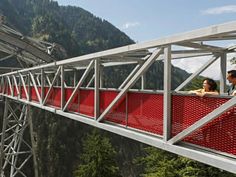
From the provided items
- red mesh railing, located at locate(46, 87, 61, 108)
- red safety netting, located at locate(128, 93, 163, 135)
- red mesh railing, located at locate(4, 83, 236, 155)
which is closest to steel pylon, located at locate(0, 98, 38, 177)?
red mesh railing, located at locate(46, 87, 61, 108)

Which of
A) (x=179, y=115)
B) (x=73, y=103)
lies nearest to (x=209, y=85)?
(x=179, y=115)

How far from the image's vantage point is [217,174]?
17.7 metres

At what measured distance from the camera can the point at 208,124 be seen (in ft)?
19.3

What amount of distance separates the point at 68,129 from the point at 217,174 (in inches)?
A: 3399

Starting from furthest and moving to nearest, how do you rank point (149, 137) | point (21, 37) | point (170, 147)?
point (21, 37) → point (149, 137) → point (170, 147)

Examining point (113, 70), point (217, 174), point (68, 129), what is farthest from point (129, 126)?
point (113, 70)

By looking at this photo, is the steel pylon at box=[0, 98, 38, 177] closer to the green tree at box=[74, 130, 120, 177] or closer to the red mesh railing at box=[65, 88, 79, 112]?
the green tree at box=[74, 130, 120, 177]

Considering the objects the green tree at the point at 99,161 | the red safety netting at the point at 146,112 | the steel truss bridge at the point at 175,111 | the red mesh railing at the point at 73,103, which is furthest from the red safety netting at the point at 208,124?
the green tree at the point at 99,161

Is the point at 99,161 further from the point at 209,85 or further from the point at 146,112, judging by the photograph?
the point at 209,85

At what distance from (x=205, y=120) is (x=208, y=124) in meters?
0.29

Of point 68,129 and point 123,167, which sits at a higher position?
point 68,129

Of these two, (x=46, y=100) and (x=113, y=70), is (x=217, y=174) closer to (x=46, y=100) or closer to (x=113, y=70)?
(x=46, y=100)

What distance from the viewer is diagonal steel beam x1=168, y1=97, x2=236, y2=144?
504 centimetres

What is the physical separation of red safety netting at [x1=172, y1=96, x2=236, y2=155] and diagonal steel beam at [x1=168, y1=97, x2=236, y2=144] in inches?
6.5
